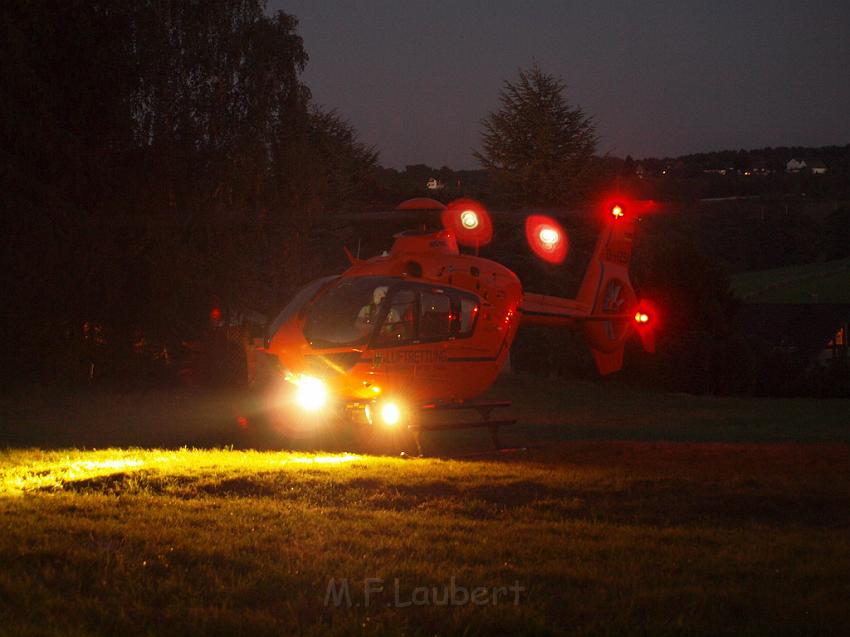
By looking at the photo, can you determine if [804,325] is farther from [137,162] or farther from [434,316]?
[434,316]

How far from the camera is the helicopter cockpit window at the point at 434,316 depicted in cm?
1568

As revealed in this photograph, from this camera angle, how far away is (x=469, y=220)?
16734 mm

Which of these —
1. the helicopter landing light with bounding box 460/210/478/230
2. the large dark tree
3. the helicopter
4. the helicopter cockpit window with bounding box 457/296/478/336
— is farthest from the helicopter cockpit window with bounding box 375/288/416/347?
the large dark tree

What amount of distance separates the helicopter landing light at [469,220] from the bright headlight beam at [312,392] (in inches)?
143

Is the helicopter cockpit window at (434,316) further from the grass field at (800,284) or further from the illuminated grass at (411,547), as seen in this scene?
the grass field at (800,284)

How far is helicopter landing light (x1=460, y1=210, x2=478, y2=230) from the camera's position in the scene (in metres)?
16.7

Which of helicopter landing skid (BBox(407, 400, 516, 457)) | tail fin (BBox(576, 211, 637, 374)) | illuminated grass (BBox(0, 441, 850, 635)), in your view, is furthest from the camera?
tail fin (BBox(576, 211, 637, 374))

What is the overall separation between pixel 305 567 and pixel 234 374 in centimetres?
2619

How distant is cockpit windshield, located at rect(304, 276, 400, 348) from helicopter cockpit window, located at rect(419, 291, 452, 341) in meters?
0.66

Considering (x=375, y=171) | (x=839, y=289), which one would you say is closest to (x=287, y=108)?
(x=375, y=171)

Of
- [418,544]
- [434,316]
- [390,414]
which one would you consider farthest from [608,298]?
[418,544]

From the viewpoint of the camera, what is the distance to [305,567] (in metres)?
6.63

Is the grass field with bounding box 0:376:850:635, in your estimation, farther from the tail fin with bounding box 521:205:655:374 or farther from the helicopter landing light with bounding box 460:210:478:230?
the tail fin with bounding box 521:205:655:374

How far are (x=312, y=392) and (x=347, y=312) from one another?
1377 millimetres
